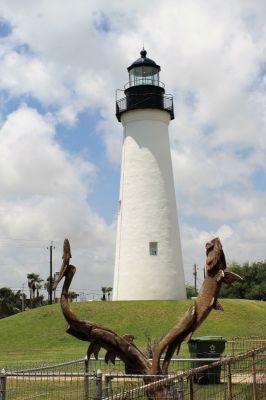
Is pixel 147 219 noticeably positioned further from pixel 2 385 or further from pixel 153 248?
pixel 2 385

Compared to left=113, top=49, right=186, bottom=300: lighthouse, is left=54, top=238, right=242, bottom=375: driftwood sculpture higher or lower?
lower

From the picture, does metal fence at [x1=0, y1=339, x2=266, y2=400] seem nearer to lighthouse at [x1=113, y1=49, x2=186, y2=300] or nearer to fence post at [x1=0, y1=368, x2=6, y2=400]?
fence post at [x1=0, y1=368, x2=6, y2=400]

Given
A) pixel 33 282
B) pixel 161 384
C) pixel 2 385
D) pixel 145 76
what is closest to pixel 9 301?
pixel 33 282

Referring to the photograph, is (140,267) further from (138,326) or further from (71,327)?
(71,327)

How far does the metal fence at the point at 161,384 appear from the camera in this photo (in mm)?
7254

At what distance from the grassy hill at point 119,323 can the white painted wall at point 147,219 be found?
2.04 metres

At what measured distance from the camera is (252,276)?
72.4 m

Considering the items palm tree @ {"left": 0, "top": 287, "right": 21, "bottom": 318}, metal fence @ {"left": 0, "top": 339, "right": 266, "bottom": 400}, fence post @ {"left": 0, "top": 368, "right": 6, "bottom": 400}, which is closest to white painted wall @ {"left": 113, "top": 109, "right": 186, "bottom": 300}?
metal fence @ {"left": 0, "top": 339, "right": 266, "bottom": 400}

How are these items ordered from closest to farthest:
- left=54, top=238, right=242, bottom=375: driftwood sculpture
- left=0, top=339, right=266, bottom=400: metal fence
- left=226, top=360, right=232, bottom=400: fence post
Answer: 1. left=0, top=339, right=266, bottom=400: metal fence
2. left=226, top=360, right=232, bottom=400: fence post
3. left=54, top=238, right=242, bottom=375: driftwood sculpture

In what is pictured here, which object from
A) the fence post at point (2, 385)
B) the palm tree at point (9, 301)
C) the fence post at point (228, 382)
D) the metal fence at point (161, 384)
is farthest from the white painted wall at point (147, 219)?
the palm tree at point (9, 301)

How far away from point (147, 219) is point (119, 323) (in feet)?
26.7

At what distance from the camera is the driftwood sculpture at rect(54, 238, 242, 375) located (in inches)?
403

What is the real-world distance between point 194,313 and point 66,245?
2.73 m

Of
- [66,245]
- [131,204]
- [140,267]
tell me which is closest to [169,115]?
[131,204]
